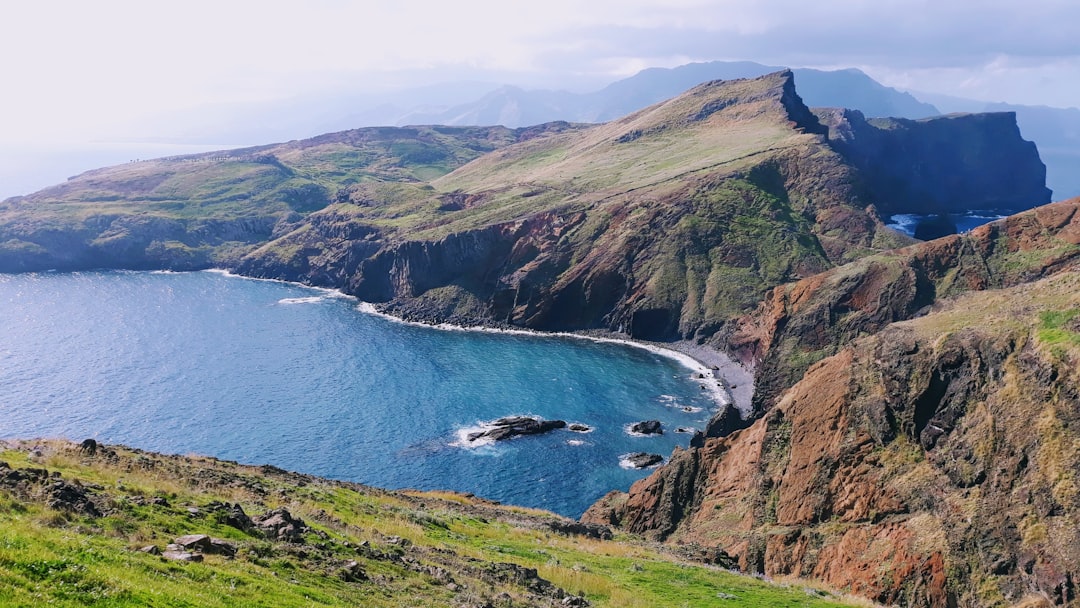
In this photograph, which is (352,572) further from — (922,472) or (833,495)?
(922,472)

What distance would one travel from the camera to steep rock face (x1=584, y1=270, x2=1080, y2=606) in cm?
3719

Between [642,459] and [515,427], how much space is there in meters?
20.8

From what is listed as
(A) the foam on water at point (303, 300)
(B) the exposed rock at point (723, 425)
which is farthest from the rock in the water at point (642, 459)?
(A) the foam on water at point (303, 300)

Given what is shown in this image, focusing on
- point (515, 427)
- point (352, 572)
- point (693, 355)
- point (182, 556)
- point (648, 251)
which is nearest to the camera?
point (182, 556)

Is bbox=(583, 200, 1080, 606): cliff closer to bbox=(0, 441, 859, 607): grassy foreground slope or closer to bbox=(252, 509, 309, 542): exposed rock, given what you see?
bbox=(0, 441, 859, 607): grassy foreground slope

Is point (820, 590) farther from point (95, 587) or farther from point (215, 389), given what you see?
point (215, 389)

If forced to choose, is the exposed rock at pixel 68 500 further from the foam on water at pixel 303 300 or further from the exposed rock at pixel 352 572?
the foam on water at pixel 303 300

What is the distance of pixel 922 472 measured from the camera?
44.1 metres

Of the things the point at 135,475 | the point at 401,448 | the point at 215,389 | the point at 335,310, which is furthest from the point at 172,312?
the point at 135,475

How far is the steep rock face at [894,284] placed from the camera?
81.4m

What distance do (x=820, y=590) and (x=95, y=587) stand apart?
3538 centimetres

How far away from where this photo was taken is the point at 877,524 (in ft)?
141

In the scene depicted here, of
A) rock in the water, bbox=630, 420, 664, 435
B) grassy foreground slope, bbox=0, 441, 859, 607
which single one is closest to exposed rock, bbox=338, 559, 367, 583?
grassy foreground slope, bbox=0, 441, 859, 607

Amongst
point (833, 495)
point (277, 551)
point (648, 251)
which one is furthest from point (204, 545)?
point (648, 251)
